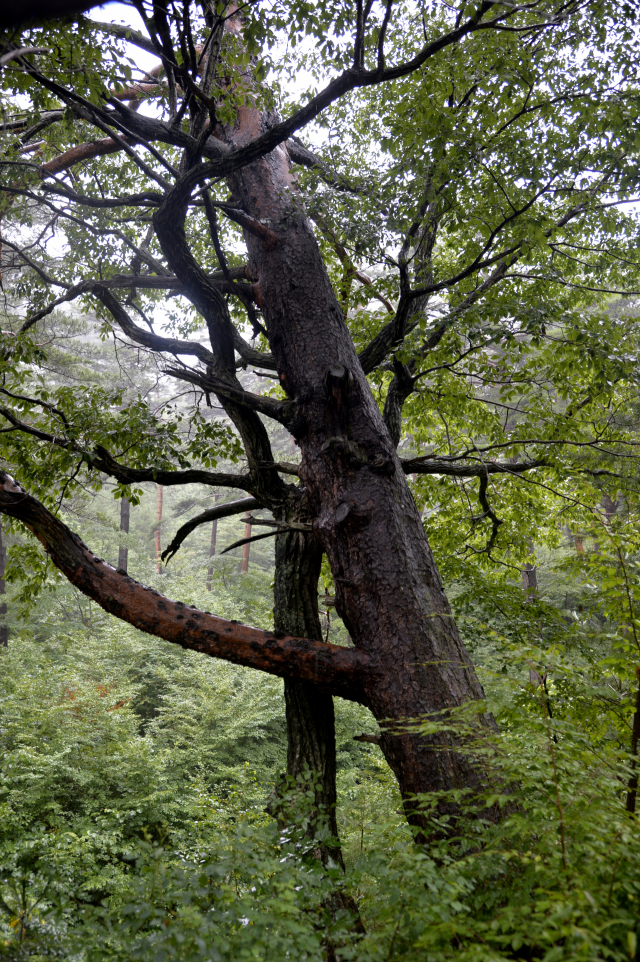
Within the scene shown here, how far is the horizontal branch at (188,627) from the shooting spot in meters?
3.22

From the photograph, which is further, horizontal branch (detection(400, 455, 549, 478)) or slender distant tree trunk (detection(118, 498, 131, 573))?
slender distant tree trunk (detection(118, 498, 131, 573))

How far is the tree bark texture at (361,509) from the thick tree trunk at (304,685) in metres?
0.58

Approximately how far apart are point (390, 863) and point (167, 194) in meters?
3.88

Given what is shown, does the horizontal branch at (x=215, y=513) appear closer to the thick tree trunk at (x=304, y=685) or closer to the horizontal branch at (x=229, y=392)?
the thick tree trunk at (x=304, y=685)

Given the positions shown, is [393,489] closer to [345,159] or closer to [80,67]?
[80,67]

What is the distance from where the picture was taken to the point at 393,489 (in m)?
3.50

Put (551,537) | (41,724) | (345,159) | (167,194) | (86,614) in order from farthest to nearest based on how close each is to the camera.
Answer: (86,614), (41,724), (551,537), (345,159), (167,194)

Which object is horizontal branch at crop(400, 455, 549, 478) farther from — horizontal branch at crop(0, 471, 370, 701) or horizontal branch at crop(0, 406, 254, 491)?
horizontal branch at crop(0, 471, 370, 701)

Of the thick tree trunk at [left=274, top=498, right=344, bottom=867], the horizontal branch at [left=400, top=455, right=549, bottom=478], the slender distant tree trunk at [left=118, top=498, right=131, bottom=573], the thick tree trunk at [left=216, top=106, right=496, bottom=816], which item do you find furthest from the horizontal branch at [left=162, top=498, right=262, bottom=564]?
the slender distant tree trunk at [left=118, top=498, right=131, bottom=573]

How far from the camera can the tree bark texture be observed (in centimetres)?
292

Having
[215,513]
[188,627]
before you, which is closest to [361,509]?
[188,627]

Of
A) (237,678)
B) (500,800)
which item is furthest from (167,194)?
(237,678)

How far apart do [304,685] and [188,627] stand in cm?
98

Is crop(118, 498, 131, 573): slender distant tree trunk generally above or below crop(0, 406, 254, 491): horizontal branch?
above
